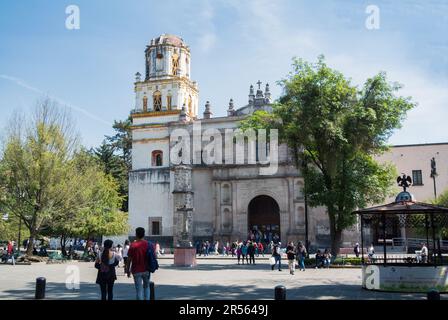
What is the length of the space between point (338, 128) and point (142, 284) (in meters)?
17.3

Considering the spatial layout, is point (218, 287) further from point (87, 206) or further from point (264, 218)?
point (264, 218)

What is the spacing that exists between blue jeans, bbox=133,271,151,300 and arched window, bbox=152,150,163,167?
1492 inches

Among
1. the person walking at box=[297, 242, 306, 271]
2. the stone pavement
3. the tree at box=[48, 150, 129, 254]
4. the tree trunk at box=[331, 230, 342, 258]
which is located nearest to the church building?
the tree at box=[48, 150, 129, 254]

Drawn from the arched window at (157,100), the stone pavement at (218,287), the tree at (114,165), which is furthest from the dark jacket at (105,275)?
the tree at (114,165)

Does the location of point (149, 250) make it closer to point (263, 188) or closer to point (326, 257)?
point (326, 257)

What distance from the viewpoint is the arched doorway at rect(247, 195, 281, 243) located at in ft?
143

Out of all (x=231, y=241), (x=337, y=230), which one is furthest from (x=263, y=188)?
(x=337, y=230)

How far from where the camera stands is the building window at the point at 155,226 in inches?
1807

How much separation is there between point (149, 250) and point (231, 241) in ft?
111

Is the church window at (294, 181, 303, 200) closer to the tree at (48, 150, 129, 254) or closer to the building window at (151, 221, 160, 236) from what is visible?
the building window at (151, 221, 160, 236)

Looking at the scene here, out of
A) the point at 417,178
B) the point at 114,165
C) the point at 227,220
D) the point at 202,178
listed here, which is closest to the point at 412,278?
the point at 227,220

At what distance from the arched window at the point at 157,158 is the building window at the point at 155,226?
507cm

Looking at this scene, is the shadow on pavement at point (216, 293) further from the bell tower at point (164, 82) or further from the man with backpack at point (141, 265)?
the bell tower at point (164, 82)
